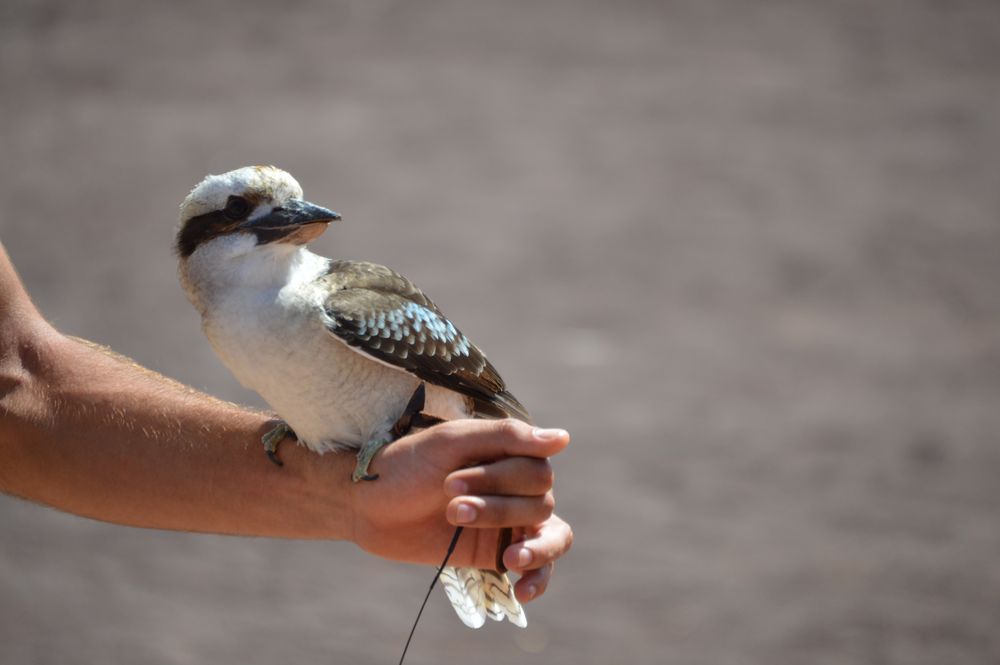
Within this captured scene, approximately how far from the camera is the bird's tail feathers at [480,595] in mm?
4020

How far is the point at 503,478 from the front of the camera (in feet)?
11.1

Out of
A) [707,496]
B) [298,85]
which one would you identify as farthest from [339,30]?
[707,496]

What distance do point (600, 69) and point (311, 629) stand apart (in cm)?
956

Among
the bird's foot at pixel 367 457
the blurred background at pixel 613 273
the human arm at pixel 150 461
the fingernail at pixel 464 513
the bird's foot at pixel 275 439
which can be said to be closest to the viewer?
the fingernail at pixel 464 513

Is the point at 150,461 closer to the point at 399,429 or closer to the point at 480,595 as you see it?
the point at 399,429

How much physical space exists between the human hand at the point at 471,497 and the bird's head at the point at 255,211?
0.69 metres

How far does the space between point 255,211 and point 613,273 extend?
733 centimetres

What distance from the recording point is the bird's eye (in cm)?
358

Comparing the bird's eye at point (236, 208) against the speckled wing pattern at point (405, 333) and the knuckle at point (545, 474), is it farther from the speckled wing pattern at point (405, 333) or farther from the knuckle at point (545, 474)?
the knuckle at point (545, 474)

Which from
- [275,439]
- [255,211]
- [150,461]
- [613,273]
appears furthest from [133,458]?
[613,273]

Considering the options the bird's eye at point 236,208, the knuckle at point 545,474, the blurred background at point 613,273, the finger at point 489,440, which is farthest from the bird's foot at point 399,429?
the blurred background at point 613,273

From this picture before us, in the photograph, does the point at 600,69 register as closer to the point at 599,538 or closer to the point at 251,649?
the point at 599,538

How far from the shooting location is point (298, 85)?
14492mm

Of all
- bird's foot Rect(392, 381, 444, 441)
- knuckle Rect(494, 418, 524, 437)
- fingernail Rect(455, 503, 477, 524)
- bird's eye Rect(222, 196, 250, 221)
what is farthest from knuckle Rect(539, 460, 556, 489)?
bird's eye Rect(222, 196, 250, 221)
